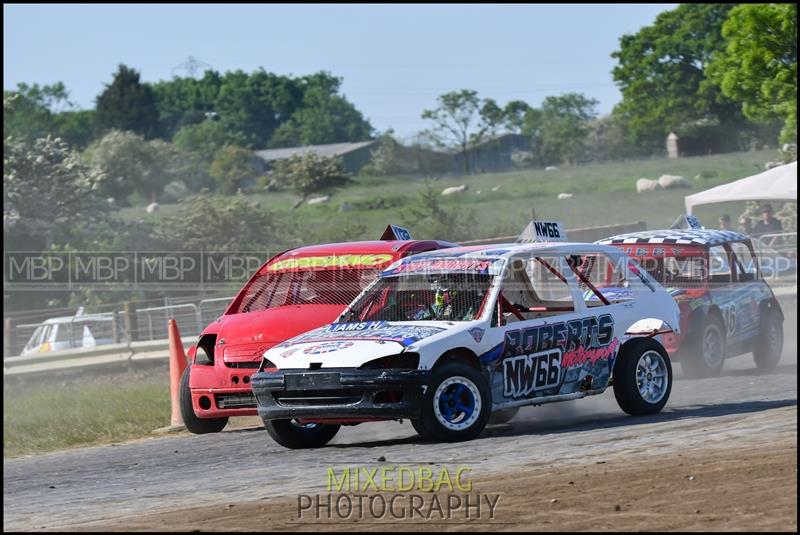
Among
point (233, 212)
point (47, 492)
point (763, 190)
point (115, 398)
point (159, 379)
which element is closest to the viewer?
point (47, 492)

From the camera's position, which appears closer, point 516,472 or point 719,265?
point 516,472

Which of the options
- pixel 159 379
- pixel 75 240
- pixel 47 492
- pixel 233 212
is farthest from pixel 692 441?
pixel 75 240

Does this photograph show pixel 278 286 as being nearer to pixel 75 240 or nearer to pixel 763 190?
pixel 763 190

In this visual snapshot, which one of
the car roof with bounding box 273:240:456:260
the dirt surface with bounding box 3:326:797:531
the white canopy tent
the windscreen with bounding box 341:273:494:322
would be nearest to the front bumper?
Answer: the dirt surface with bounding box 3:326:797:531

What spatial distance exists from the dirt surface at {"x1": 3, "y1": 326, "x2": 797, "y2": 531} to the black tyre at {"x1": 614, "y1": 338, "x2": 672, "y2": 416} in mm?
187

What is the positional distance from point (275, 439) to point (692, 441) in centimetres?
332

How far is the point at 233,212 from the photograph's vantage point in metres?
44.2

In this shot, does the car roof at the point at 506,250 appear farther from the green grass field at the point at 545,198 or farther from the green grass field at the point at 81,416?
the green grass field at the point at 545,198

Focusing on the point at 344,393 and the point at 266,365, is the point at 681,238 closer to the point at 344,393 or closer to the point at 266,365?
the point at 266,365

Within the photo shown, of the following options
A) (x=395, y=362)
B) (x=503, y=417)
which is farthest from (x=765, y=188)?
(x=395, y=362)

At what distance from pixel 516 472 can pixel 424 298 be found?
2831 mm

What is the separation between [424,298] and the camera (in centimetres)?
1084

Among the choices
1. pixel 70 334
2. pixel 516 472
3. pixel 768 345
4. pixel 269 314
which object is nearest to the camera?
pixel 516 472

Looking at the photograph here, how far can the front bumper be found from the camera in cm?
959
